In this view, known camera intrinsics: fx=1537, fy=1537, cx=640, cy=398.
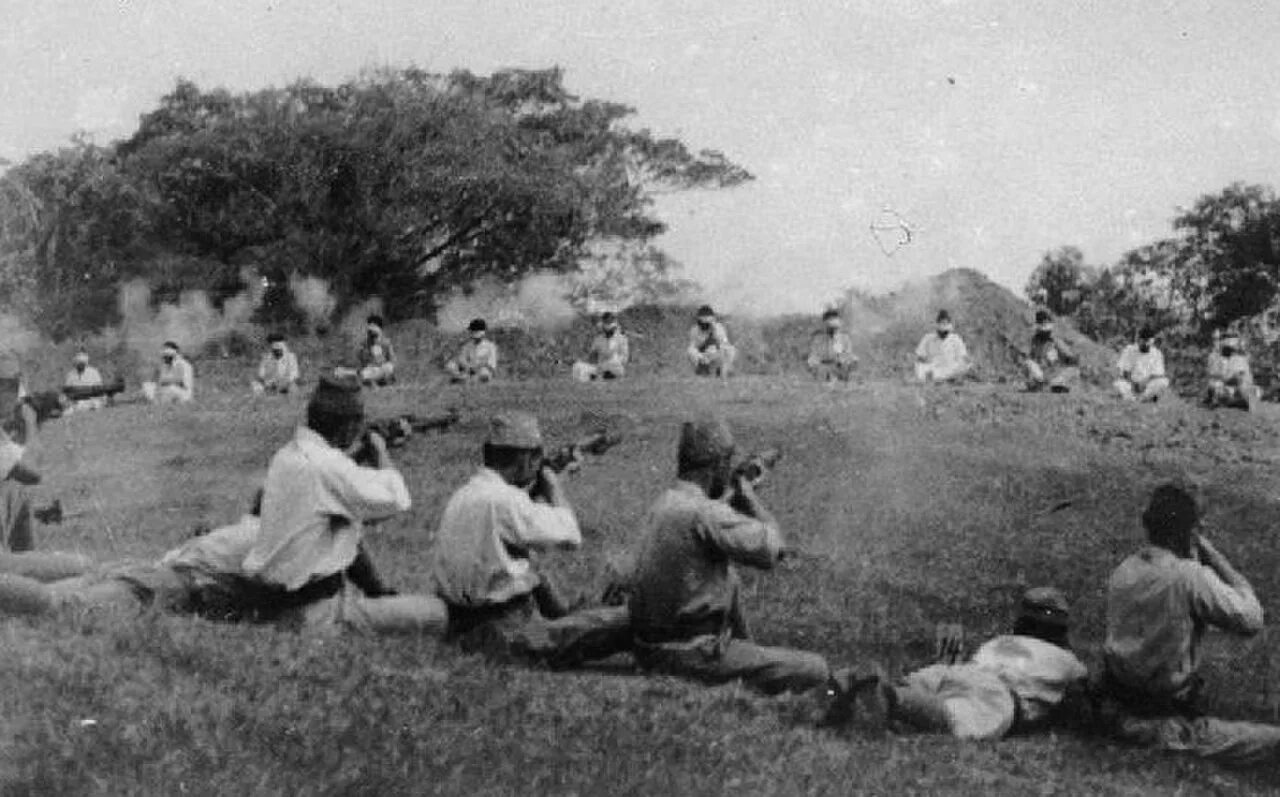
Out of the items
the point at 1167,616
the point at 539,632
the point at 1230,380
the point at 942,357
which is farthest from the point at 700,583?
the point at 942,357

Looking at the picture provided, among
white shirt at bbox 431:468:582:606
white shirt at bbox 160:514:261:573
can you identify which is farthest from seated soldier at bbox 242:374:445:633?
white shirt at bbox 431:468:582:606

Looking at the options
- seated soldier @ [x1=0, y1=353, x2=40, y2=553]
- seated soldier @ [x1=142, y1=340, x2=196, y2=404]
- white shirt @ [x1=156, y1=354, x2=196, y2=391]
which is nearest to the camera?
seated soldier @ [x1=0, y1=353, x2=40, y2=553]

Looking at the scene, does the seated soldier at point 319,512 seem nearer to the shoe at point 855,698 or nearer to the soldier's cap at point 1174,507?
the shoe at point 855,698

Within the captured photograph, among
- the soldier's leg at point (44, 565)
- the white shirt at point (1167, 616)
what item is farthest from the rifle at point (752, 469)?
the soldier's leg at point (44, 565)

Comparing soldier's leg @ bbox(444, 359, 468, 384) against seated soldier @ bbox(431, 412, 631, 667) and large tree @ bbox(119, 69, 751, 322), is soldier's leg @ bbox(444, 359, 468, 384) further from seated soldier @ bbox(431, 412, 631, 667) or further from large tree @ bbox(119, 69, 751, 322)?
seated soldier @ bbox(431, 412, 631, 667)

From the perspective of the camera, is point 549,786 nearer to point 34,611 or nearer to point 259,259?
point 34,611

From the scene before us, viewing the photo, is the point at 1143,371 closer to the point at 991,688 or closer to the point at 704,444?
the point at 991,688

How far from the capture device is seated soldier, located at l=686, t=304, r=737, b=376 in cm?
2692

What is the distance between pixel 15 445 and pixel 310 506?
3.64 metres

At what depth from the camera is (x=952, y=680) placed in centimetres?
848

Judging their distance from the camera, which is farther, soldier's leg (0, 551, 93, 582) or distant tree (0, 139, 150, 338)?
distant tree (0, 139, 150, 338)

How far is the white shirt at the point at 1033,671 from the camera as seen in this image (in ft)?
28.6

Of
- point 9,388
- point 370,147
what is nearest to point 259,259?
point 370,147

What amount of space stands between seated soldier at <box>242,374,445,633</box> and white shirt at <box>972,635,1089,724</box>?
11.5ft
